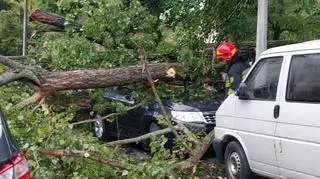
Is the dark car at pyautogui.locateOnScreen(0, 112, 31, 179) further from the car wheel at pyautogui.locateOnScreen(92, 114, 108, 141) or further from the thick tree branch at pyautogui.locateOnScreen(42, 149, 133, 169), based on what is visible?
the car wheel at pyautogui.locateOnScreen(92, 114, 108, 141)

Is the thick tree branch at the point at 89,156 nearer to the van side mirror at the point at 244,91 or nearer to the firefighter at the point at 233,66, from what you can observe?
the van side mirror at the point at 244,91

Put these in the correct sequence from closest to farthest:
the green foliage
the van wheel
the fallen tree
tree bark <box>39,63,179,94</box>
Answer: the van wheel, the fallen tree, tree bark <box>39,63,179,94</box>, the green foliage

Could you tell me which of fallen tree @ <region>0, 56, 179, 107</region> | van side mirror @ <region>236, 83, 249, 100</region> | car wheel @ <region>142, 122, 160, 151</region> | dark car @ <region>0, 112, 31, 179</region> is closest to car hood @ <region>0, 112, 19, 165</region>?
dark car @ <region>0, 112, 31, 179</region>

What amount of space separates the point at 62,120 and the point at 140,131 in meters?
2.90

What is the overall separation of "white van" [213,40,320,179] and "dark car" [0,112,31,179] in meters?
3.19

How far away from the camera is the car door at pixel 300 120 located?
554cm

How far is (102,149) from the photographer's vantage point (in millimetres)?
7215

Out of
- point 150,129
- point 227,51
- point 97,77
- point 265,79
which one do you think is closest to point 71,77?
point 97,77

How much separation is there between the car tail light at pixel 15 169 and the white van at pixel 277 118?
3.17 m

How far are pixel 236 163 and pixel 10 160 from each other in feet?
14.2

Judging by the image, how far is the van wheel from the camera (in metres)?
6.89

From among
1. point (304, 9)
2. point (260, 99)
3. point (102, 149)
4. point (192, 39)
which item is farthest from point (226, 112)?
point (304, 9)

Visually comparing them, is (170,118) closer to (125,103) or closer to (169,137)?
(169,137)

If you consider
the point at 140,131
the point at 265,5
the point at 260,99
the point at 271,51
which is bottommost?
the point at 140,131
